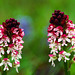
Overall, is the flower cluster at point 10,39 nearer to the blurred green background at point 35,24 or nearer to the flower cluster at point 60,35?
the flower cluster at point 60,35

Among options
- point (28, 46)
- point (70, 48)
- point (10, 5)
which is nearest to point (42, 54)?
point (28, 46)

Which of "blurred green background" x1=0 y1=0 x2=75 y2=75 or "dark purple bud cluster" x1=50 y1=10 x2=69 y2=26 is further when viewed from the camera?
"blurred green background" x1=0 y1=0 x2=75 y2=75

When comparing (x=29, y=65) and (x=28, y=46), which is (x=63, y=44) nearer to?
(x=29, y=65)

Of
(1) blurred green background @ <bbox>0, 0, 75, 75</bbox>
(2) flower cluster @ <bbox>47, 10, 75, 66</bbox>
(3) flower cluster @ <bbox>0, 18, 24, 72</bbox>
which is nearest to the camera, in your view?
(2) flower cluster @ <bbox>47, 10, 75, 66</bbox>

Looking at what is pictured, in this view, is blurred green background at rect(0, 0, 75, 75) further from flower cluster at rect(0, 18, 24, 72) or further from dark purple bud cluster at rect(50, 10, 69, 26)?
dark purple bud cluster at rect(50, 10, 69, 26)

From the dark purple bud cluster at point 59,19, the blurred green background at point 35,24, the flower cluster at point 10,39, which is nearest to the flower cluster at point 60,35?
the dark purple bud cluster at point 59,19

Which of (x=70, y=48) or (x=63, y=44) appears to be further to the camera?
(x=70, y=48)

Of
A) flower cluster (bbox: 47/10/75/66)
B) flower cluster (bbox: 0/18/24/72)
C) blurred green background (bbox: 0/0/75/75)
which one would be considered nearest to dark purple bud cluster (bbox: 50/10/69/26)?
flower cluster (bbox: 47/10/75/66)

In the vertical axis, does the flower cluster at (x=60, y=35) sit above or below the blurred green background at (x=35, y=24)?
below
